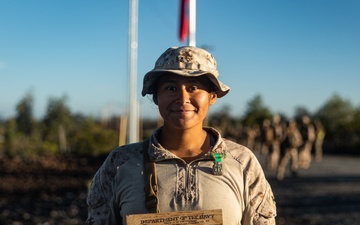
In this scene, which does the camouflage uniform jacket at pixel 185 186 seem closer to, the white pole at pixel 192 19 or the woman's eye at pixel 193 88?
the woman's eye at pixel 193 88

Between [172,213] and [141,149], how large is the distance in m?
0.36

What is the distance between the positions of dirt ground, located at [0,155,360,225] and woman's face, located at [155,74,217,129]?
7.52 meters

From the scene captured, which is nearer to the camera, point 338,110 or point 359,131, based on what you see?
point 359,131

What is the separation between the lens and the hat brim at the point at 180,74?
8.05ft

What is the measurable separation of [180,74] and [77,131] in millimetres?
36653

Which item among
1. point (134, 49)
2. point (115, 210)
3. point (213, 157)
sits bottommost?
point (115, 210)

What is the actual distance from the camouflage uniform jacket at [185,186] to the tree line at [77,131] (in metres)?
17.0

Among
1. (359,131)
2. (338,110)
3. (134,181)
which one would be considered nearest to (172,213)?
(134,181)

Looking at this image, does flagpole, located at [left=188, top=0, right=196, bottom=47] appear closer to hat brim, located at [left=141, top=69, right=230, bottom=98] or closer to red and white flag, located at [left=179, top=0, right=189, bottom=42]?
red and white flag, located at [left=179, top=0, right=189, bottom=42]

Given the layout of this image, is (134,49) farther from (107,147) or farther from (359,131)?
(359,131)

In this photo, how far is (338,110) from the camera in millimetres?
52812

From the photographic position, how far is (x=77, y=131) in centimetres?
3844

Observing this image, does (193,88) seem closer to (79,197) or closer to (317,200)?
(317,200)

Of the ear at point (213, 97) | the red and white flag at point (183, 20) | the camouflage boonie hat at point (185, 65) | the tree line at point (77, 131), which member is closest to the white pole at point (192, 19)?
the red and white flag at point (183, 20)
